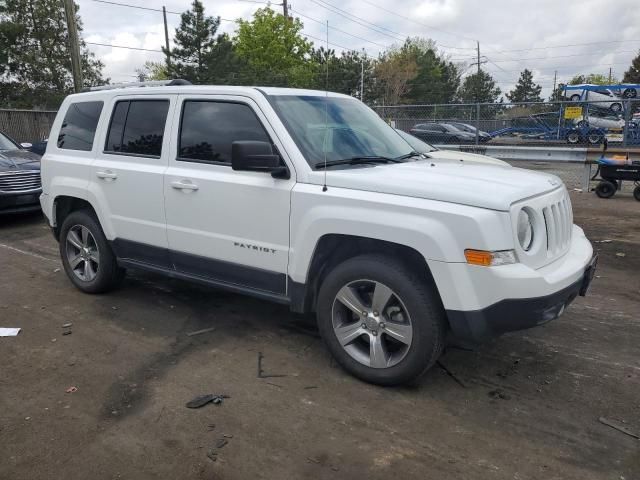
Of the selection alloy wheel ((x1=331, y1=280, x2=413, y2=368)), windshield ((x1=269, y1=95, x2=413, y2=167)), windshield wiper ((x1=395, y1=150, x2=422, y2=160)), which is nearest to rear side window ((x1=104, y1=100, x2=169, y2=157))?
windshield ((x1=269, y1=95, x2=413, y2=167))

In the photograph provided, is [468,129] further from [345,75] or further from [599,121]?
[345,75]

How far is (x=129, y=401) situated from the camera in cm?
342

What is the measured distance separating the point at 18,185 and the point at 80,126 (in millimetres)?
4777

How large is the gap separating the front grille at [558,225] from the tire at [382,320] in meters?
0.83

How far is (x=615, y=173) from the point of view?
1098cm

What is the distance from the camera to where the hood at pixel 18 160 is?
9320mm

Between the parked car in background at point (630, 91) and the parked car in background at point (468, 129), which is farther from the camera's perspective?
the parked car in background at point (630, 91)

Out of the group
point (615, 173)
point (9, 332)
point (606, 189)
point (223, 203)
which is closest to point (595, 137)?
point (606, 189)

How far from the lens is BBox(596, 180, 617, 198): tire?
1123 centimetres

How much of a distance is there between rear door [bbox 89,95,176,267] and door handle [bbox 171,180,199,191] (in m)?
0.19

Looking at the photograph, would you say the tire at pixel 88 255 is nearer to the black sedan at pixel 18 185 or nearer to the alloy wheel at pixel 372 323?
the alloy wheel at pixel 372 323

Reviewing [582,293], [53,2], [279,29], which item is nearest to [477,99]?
[279,29]

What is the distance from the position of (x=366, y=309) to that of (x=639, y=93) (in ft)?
115

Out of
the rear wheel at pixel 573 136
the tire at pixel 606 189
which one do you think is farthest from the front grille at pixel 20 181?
the rear wheel at pixel 573 136
